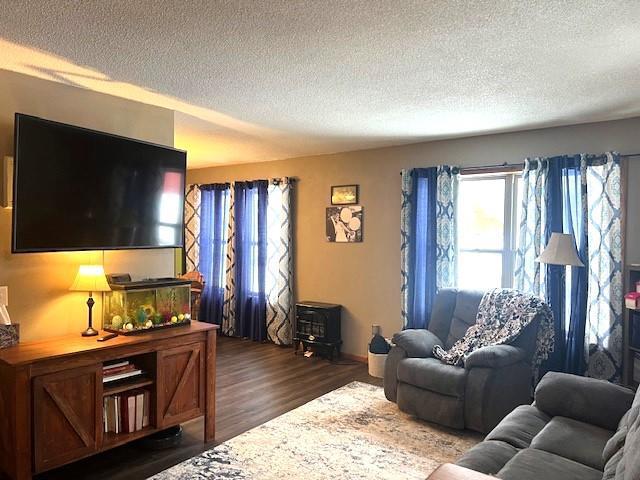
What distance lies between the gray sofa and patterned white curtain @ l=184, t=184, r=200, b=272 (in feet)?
17.3

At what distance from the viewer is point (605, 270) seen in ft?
12.8

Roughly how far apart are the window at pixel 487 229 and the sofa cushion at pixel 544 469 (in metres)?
2.60

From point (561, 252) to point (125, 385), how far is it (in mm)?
3300

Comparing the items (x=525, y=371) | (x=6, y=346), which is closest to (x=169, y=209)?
(x=6, y=346)

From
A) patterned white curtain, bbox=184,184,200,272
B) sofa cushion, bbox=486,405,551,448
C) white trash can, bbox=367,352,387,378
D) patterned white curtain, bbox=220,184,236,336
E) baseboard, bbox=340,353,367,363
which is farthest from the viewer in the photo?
patterned white curtain, bbox=184,184,200,272

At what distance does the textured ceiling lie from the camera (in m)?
2.07

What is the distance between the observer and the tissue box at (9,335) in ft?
8.71

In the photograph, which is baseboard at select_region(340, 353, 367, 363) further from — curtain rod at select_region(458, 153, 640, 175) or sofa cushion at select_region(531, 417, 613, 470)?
sofa cushion at select_region(531, 417, 613, 470)

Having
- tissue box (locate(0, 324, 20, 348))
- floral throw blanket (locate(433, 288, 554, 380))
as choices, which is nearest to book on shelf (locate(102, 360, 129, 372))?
tissue box (locate(0, 324, 20, 348))

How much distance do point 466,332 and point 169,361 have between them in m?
2.47

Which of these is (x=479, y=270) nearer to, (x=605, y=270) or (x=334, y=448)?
(x=605, y=270)

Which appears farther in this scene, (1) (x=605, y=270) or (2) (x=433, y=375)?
(1) (x=605, y=270)

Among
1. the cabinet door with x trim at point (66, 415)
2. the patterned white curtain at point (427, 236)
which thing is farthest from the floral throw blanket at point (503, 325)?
the cabinet door with x trim at point (66, 415)

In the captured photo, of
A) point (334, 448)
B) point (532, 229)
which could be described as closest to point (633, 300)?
point (532, 229)
